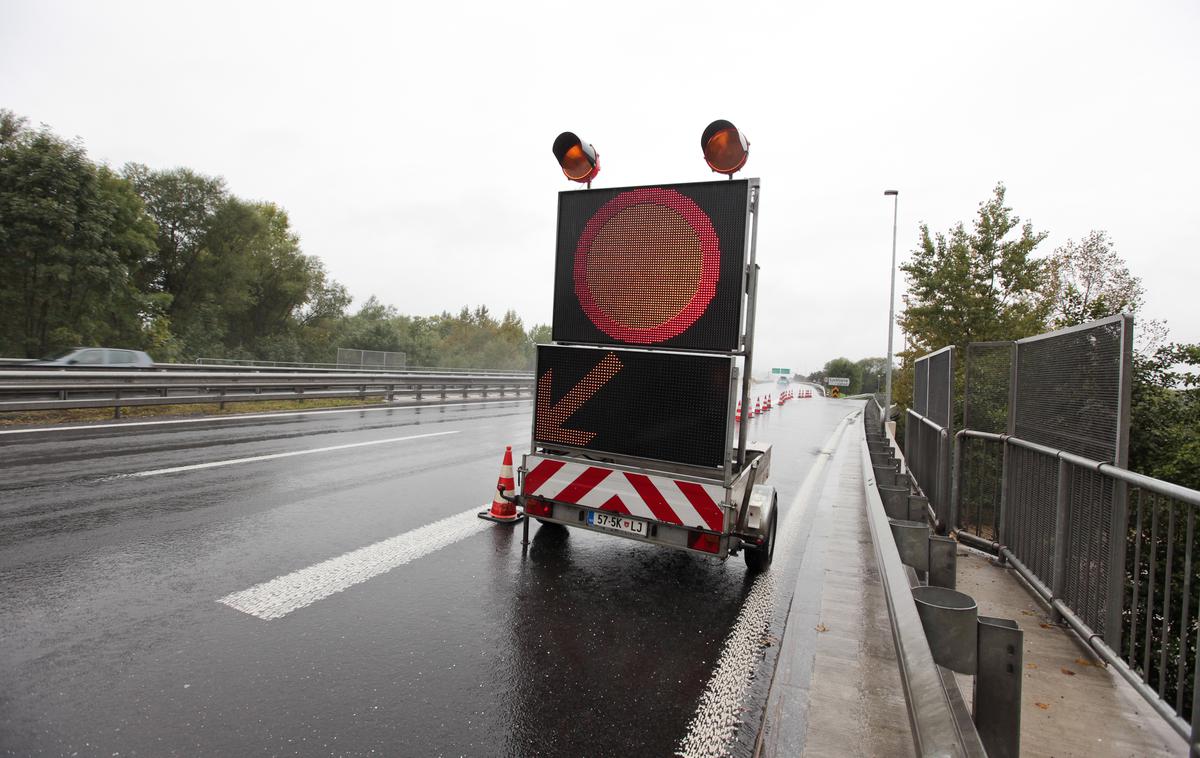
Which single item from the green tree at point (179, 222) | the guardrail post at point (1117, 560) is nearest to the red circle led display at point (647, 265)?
the guardrail post at point (1117, 560)

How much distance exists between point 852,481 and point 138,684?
9418 millimetres

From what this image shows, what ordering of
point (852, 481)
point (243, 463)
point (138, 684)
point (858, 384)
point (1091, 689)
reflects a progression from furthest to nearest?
point (858, 384), point (852, 481), point (243, 463), point (1091, 689), point (138, 684)

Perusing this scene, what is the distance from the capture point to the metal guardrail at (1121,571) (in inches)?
103

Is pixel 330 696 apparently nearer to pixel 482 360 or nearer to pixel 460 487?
pixel 460 487

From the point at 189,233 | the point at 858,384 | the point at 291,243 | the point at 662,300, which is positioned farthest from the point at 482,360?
the point at 858,384

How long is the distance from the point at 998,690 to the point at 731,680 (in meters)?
1.40

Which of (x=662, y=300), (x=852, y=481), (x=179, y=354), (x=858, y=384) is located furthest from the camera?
(x=858, y=384)

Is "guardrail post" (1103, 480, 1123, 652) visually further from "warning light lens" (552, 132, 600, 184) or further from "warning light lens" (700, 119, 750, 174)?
"warning light lens" (552, 132, 600, 184)

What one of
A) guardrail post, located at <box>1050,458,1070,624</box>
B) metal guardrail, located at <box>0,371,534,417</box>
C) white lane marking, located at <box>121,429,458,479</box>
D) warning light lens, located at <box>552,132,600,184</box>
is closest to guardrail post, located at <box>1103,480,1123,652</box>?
guardrail post, located at <box>1050,458,1070,624</box>

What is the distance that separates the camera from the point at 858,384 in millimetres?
114625

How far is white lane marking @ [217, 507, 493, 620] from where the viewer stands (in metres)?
3.92

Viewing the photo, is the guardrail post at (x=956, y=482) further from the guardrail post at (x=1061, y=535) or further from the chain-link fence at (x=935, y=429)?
the guardrail post at (x=1061, y=535)

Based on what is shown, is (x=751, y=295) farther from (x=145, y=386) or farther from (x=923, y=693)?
(x=145, y=386)

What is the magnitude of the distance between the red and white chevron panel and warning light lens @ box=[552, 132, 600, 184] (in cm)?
231
